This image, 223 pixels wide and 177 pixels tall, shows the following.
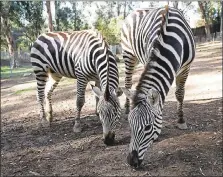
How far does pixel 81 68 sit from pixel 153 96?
8.69ft

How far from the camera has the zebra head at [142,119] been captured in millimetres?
3303

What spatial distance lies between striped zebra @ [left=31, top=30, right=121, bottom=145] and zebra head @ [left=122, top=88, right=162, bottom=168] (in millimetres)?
1061

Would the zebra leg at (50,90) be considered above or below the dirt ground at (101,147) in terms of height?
above

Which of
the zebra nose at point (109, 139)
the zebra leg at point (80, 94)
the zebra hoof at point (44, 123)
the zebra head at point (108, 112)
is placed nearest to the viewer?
the zebra head at point (108, 112)

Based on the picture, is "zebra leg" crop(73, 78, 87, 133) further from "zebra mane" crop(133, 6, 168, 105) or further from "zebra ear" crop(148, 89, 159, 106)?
"zebra ear" crop(148, 89, 159, 106)

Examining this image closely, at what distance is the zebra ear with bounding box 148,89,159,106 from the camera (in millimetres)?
3305

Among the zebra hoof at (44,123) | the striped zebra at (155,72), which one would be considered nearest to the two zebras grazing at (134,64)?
the striped zebra at (155,72)

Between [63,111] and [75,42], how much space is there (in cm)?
233

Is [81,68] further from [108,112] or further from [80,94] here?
[108,112]

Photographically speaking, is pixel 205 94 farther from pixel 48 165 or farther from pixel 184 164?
pixel 48 165

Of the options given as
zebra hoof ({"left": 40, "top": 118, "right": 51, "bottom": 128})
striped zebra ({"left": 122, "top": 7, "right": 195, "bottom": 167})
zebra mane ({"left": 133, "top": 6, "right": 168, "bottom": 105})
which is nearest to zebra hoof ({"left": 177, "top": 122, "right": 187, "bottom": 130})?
striped zebra ({"left": 122, "top": 7, "right": 195, "bottom": 167})

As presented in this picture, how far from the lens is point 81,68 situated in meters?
5.70

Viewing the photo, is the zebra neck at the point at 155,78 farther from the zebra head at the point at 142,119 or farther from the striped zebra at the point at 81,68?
the striped zebra at the point at 81,68

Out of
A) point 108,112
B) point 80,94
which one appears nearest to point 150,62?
point 108,112
